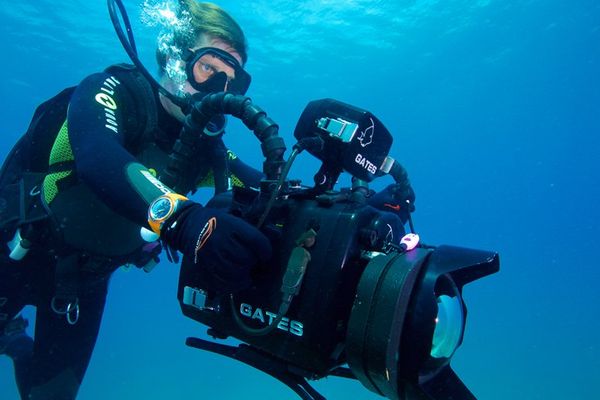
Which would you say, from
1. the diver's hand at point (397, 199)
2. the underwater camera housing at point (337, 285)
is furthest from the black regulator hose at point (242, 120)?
the diver's hand at point (397, 199)

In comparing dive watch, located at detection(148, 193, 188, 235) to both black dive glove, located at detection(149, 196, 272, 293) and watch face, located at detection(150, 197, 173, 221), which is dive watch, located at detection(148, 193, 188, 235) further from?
black dive glove, located at detection(149, 196, 272, 293)

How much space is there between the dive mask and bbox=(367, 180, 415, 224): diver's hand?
1.52 meters

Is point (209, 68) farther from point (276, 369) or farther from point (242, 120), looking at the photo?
point (276, 369)

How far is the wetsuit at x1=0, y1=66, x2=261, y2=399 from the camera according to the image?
204cm

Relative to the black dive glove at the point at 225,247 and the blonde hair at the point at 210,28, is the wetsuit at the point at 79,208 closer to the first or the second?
the black dive glove at the point at 225,247

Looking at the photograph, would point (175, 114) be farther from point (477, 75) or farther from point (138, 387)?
point (477, 75)

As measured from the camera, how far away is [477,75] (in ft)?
114

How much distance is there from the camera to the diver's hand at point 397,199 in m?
2.55

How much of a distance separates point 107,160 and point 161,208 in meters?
0.42

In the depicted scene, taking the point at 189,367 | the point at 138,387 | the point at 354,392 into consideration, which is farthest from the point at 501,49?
the point at 138,387

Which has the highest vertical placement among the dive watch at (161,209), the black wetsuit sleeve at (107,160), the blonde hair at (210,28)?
the blonde hair at (210,28)

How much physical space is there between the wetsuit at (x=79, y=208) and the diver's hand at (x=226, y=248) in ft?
1.61

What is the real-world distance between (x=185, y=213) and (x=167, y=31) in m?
2.40

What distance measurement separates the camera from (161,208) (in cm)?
164
